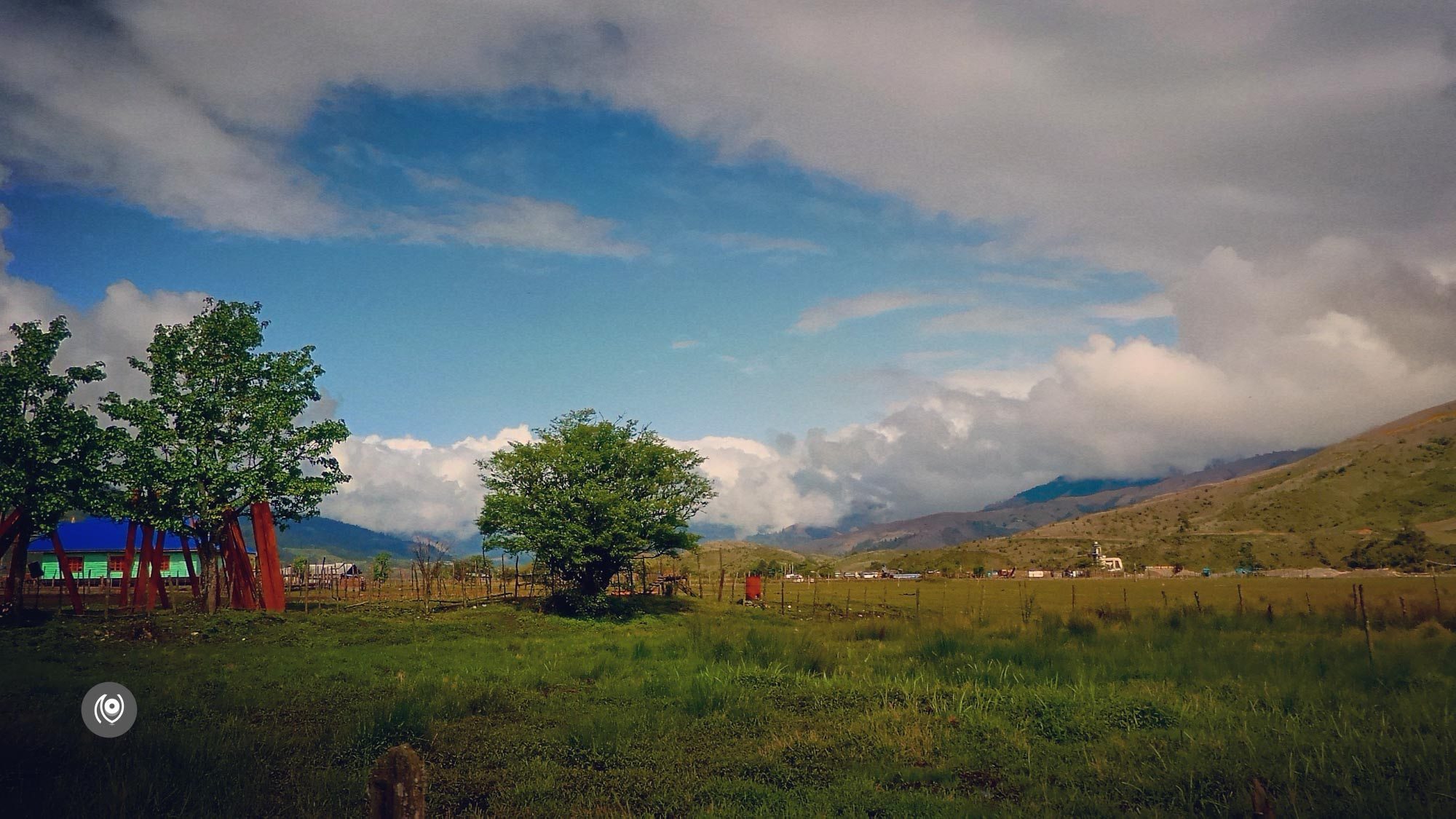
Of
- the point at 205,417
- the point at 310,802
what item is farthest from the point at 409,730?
the point at 205,417

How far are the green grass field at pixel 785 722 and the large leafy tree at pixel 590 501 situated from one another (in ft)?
48.3

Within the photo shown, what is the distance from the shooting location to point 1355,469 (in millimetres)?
150500

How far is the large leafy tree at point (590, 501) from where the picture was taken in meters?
38.7

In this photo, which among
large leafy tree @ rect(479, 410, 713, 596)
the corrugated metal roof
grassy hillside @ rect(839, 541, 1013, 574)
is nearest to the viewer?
large leafy tree @ rect(479, 410, 713, 596)

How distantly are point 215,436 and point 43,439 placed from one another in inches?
225

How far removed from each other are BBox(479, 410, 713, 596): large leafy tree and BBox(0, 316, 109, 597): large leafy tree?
1682cm

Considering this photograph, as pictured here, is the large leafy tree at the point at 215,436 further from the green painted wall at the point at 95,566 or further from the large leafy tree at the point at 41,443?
the green painted wall at the point at 95,566

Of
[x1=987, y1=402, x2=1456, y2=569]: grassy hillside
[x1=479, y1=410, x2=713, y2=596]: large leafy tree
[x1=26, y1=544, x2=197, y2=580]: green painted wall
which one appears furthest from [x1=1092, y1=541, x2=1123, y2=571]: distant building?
[x1=26, y1=544, x2=197, y2=580]: green painted wall

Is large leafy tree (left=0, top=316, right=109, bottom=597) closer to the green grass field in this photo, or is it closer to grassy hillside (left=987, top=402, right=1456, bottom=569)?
the green grass field

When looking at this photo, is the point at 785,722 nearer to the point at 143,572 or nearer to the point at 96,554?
the point at 143,572

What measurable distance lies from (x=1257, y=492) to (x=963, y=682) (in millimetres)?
205753

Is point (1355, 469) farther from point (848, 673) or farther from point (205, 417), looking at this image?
point (205, 417)

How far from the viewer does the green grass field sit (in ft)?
29.0

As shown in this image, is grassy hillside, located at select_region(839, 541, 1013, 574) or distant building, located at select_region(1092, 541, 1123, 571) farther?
grassy hillside, located at select_region(839, 541, 1013, 574)
